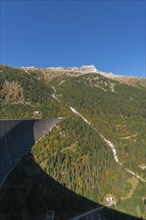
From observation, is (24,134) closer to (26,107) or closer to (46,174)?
(46,174)

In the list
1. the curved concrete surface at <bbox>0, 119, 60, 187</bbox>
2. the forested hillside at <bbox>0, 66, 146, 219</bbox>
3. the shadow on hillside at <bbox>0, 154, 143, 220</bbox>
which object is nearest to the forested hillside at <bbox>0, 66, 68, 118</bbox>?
the forested hillside at <bbox>0, 66, 146, 219</bbox>

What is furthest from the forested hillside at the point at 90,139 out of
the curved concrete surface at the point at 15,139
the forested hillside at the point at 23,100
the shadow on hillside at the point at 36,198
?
the curved concrete surface at the point at 15,139

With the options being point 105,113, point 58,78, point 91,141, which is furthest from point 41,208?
point 58,78

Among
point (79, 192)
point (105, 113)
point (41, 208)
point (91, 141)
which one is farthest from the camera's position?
point (105, 113)

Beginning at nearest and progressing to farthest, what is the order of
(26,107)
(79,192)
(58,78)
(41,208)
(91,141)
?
(41,208) → (79,192) → (91,141) → (26,107) → (58,78)

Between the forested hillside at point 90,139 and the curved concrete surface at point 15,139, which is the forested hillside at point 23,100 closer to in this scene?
the forested hillside at point 90,139

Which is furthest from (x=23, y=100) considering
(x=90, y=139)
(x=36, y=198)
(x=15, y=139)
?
(x=36, y=198)
